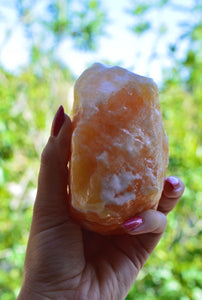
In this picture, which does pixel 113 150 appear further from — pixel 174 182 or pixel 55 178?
pixel 174 182

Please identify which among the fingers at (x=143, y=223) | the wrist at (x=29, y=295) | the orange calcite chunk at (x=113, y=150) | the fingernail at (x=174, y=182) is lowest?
the wrist at (x=29, y=295)

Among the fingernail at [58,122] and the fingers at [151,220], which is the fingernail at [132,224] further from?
the fingernail at [58,122]

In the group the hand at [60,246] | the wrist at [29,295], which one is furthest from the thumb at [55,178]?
the wrist at [29,295]

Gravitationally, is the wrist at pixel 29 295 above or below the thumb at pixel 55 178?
below

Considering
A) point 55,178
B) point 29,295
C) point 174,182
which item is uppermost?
point 55,178

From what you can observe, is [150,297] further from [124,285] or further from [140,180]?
[140,180]

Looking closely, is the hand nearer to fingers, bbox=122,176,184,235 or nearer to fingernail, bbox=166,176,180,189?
fingers, bbox=122,176,184,235

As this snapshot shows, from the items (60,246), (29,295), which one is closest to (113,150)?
(60,246)

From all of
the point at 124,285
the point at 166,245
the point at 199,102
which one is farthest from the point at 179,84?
the point at 124,285
